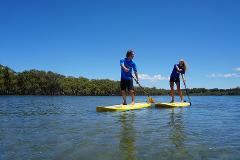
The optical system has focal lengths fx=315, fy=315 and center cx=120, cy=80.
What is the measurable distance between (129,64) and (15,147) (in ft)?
36.4

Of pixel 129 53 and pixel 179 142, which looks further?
pixel 129 53

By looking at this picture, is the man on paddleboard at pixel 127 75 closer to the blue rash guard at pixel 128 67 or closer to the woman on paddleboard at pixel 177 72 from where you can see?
the blue rash guard at pixel 128 67

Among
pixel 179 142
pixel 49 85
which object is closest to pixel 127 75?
pixel 179 142

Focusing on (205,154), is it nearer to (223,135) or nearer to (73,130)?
(223,135)

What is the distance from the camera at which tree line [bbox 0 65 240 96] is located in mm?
126375

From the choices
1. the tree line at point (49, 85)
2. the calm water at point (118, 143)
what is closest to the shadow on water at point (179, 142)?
the calm water at point (118, 143)

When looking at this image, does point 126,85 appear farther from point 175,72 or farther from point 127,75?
point 175,72

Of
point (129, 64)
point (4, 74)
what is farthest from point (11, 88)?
point (129, 64)

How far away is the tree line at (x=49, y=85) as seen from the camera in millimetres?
126375

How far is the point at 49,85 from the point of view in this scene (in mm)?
142375

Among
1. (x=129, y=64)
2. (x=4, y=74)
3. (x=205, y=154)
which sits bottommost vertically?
(x=205, y=154)

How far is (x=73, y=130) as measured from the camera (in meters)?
7.81

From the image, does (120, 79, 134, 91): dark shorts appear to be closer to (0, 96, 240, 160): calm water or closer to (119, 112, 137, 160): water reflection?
(0, 96, 240, 160): calm water

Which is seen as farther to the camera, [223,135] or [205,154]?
[223,135]
